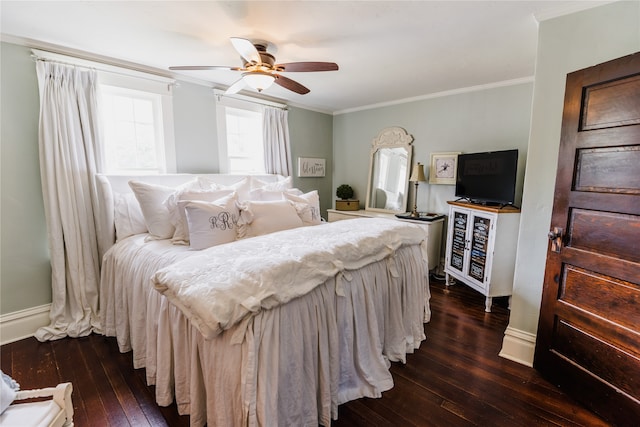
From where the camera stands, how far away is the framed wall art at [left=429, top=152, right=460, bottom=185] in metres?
3.44

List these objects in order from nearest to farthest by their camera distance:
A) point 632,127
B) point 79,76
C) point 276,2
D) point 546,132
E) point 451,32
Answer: point 632,127 → point 276,2 → point 546,132 → point 451,32 → point 79,76

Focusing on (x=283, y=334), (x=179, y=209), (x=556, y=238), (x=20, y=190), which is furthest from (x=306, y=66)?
(x=20, y=190)

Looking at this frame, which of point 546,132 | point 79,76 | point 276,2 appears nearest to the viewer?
point 276,2

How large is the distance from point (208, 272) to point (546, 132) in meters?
2.27

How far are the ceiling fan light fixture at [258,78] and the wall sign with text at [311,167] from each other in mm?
2138

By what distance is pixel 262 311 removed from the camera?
1.17 metres

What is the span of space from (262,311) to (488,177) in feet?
9.38

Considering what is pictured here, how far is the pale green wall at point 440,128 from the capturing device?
118 inches

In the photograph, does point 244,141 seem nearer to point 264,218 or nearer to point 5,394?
point 264,218

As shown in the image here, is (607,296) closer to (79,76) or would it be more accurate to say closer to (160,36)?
(160,36)

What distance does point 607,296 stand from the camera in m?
1.49

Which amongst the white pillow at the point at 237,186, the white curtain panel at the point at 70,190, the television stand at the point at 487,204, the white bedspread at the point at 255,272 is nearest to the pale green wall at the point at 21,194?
the white curtain panel at the point at 70,190

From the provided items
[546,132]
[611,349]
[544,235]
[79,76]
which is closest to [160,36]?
[79,76]

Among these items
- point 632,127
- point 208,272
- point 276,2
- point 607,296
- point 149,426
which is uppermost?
point 276,2
